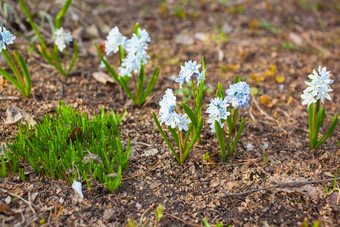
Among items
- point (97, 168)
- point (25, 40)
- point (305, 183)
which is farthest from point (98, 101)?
point (305, 183)

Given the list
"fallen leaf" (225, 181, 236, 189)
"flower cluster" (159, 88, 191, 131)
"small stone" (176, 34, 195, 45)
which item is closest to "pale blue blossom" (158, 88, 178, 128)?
"flower cluster" (159, 88, 191, 131)

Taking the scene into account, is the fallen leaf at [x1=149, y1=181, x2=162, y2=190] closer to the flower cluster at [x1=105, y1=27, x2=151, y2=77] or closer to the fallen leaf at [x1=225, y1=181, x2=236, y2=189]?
the fallen leaf at [x1=225, y1=181, x2=236, y2=189]

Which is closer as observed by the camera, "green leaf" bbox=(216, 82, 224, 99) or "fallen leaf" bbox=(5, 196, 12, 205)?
"fallen leaf" bbox=(5, 196, 12, 205)

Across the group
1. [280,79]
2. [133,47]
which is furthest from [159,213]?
[280,79]

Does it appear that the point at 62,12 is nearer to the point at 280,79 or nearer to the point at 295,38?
the point at 280,79

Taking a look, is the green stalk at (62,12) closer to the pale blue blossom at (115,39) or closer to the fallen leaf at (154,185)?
the pale blue blossom at (115,39)

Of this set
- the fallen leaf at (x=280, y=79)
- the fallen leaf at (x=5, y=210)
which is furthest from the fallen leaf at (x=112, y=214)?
the fallen leaf at (x=280, y=79)
